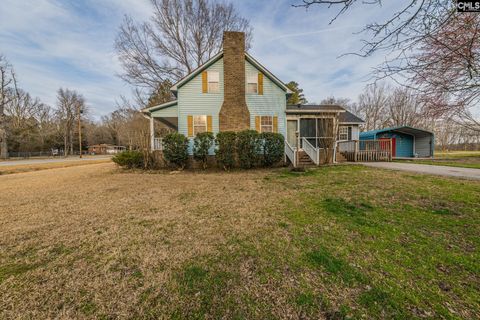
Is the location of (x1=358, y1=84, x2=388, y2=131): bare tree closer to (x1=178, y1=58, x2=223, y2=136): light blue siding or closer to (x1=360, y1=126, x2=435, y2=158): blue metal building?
(x1=360, y1=126, x2=435, y2=158): blue metal building

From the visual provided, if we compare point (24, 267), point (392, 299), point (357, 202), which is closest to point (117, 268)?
point (24, 267)

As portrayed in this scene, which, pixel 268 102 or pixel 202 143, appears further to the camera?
pixel 268 102

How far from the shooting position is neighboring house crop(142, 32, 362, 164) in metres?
11.7

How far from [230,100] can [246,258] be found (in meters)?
10.7

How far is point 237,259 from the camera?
2.42 meters

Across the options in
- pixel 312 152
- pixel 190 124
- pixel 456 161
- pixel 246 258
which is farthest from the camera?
pixel 456 161

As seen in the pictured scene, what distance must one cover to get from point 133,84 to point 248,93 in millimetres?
12102

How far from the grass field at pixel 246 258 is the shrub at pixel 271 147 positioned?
599 cm

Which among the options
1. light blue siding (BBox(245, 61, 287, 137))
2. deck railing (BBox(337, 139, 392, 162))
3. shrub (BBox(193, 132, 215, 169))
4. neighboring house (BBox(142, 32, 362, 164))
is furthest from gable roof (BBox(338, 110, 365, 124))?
shrub (BBox(193, 132, 215, 169))

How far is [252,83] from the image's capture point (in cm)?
1247

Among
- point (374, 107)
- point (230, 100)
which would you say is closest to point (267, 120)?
point (230, 100)

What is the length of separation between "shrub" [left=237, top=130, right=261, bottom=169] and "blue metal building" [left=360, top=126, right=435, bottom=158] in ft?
50.4

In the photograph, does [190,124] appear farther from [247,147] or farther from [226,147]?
[247,147]

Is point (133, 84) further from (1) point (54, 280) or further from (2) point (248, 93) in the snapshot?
(1) point (54, 280)
